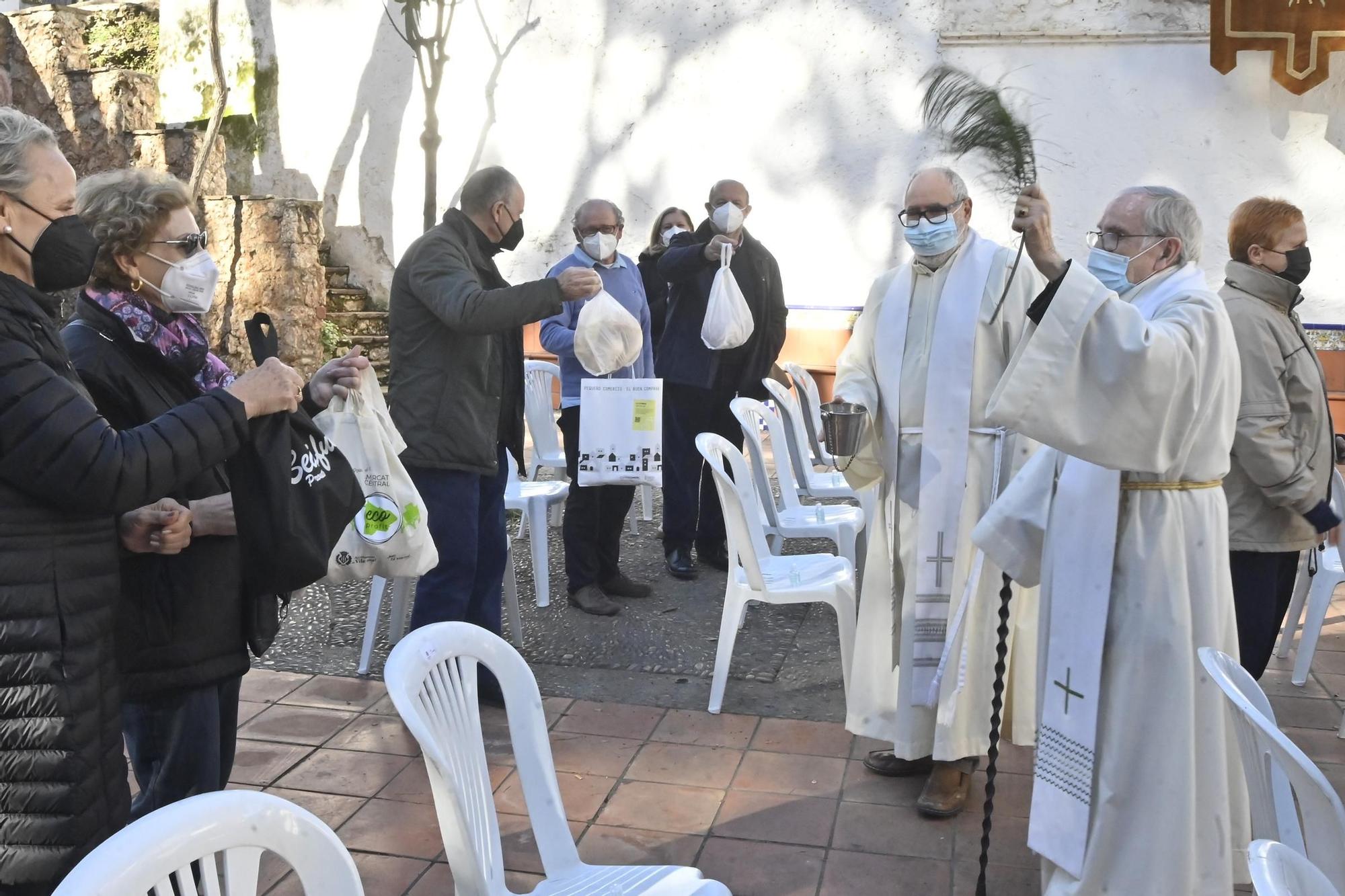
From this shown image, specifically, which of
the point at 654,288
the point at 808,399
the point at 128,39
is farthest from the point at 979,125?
the point at 128,39

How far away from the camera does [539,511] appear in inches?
217

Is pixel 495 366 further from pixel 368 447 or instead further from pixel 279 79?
pixel 279 79

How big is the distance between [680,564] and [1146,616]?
337 cm

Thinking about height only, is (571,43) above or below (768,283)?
above

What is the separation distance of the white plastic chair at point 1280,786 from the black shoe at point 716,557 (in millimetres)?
4135

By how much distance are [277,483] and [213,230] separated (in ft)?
26.6

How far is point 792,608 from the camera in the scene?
546 cm

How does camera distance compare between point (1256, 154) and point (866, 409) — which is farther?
point (1256, 154)

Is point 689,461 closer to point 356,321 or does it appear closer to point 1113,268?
point 1113,268

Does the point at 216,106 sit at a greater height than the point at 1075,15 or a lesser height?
lesser

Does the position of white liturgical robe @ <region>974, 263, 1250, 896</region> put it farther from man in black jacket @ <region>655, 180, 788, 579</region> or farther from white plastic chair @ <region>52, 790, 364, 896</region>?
man in black jacket @ <region>655, 180, 788, 579</region>

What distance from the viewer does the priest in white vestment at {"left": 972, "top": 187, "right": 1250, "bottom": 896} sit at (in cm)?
261

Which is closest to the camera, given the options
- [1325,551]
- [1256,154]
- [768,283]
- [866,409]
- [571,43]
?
[866,409]

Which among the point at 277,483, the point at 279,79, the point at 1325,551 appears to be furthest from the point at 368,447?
the point at 279,79
